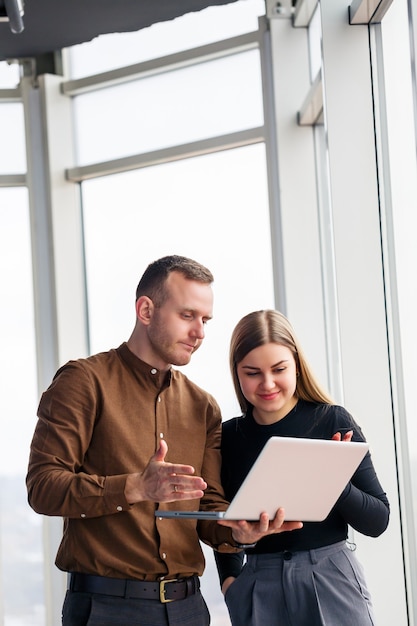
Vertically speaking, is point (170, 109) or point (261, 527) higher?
point (170, 109)

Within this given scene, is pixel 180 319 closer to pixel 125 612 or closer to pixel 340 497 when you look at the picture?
pixel 340 497

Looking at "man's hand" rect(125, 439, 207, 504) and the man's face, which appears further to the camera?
the man's face

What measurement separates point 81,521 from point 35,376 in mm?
2786

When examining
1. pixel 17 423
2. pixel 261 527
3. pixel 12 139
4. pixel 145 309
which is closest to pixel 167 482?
pixel 261 527

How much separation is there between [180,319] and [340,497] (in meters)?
0.56

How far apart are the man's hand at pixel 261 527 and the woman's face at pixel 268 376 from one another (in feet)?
0.96

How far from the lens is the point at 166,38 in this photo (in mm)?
4629

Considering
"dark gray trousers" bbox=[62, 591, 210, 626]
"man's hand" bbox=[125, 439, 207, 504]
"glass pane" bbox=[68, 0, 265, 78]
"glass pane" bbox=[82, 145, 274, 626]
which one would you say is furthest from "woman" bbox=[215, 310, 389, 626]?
"glass pane" bbox=[68, 0, 265, 78]

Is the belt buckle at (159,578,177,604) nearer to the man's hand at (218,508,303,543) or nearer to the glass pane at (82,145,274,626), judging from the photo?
the man's hand at (218,508,303,543)

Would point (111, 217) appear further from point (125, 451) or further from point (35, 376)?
point (125, 451)

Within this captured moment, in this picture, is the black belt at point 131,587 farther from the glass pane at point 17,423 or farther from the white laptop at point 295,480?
the glass pane at point 17,423

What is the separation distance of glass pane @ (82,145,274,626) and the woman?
2.03 meters

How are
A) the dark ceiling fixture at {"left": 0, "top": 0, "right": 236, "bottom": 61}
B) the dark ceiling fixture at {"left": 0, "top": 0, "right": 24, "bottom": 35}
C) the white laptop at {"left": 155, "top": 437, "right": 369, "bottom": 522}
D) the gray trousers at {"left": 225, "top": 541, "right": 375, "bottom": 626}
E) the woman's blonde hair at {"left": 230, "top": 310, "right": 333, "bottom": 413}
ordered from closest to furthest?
1. the white laptop at {"left": 155, "top": 437, "right": 369, "bottom": 522}
2. the gray trousers at {"left": 225, "top": 541, "right": 375, "bottom": 626}
3. the woman's blonde hair at {"left": 230, "top": 310, "right": 333, "bottom": 413}
4. the dark ceiling fixture at {"left": 0, "top": 0, "right": 24, "bottom": 35}
5. the dark ceiling fixture at {"left": 0, "top": 0, "right": 236, "bottom": 61}

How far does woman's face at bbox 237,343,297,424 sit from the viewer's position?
2.21 meters
